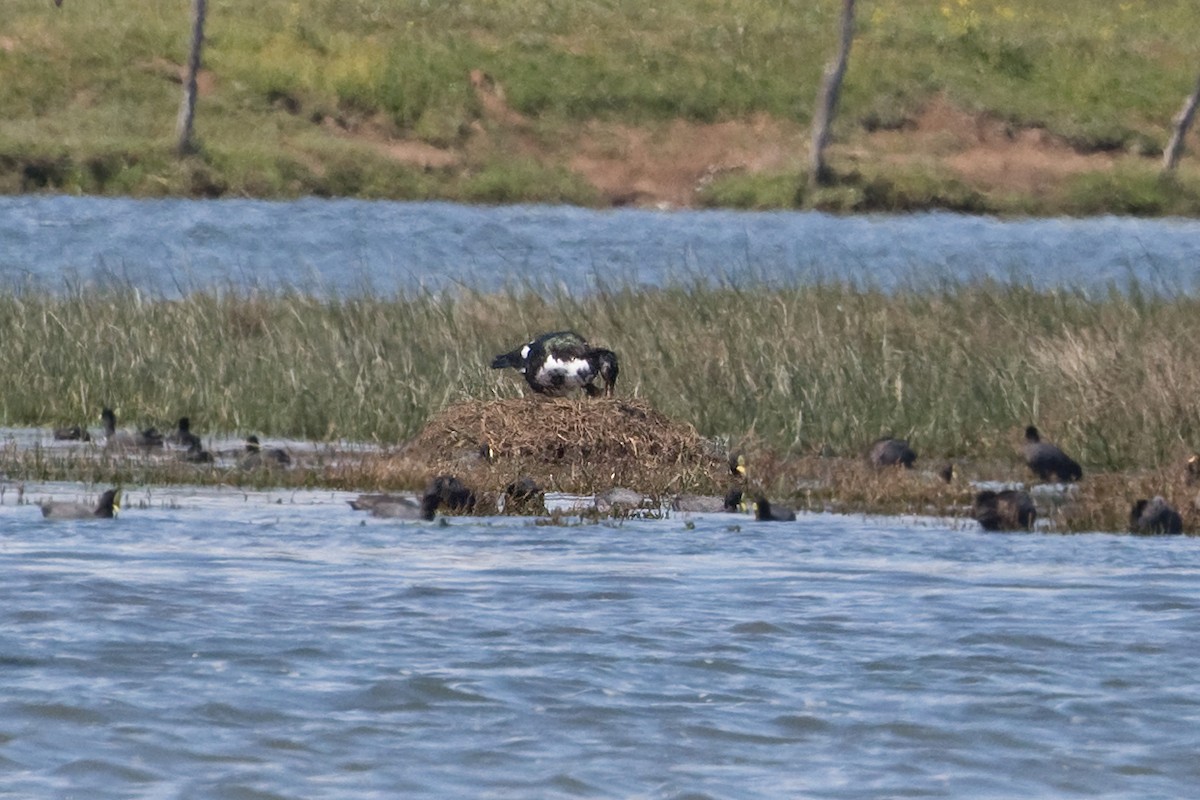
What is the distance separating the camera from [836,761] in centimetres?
799

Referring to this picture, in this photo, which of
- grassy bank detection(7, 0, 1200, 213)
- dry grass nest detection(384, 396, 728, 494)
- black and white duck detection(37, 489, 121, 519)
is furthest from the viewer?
grassy bank detection(7, 0, 1200, 213)

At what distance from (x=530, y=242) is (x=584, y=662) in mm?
34022

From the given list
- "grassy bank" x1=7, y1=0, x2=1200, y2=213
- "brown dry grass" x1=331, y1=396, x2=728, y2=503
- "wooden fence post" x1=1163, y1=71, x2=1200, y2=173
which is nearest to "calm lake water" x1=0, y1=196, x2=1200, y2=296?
"grassy bank" x1=7, y1=0, x2=1200, y2=213

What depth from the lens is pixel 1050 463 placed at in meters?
15.0

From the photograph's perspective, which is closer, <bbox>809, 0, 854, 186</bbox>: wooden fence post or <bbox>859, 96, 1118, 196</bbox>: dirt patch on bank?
<bbox>809, 0, 854, 186</bbox>: wooden fence post

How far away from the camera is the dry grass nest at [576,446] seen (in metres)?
14.4

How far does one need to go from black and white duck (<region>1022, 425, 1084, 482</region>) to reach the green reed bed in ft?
2.39

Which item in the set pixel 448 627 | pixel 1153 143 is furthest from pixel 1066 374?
pixel 1153 143

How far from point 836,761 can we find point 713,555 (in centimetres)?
415

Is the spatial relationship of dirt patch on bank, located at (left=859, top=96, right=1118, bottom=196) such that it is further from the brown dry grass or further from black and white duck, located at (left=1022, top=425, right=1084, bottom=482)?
the brown dry grass

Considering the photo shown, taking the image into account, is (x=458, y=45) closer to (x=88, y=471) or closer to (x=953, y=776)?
(x=88, y=471)

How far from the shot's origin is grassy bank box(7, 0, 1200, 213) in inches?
2160

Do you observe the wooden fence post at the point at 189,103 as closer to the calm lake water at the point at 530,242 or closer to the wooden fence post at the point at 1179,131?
the calm lake water at the point at 530,242

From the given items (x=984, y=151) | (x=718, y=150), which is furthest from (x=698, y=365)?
(x=984, y=151)
